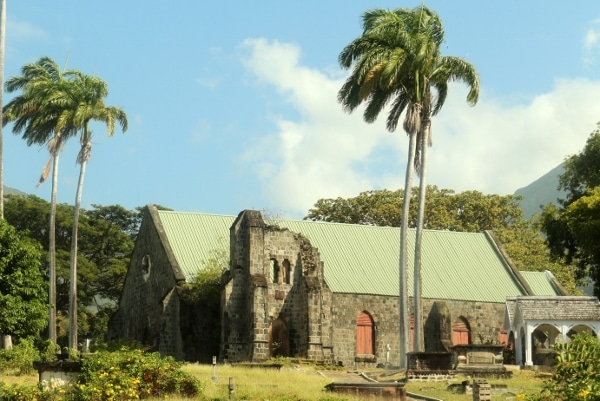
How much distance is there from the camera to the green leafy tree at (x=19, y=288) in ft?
119

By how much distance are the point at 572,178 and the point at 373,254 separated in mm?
12351

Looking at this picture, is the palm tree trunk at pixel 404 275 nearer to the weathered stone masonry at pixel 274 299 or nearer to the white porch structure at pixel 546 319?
the weathered stone masonry at pixel 274 299

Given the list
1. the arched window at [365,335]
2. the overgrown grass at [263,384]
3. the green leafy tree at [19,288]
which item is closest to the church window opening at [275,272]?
the arched window at [365,335]

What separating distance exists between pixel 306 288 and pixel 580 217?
510 inches

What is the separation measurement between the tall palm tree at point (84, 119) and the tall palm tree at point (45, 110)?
1.96 feet

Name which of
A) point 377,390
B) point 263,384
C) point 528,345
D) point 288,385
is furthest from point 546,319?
point 377,390

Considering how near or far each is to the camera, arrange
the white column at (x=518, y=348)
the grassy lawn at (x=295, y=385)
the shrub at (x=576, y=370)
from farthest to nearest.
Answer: the white column at (x=518, y=348) < the grassy lawn at (x=295, y=385) < the shrub at (x=576, y=370)

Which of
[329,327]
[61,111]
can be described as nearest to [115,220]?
[61,111]

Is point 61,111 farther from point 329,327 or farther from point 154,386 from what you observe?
point 154,386

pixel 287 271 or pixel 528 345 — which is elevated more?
pixel 287 271

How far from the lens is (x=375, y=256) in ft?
173

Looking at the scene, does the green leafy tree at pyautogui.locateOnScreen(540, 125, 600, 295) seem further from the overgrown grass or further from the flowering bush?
the flowering bush

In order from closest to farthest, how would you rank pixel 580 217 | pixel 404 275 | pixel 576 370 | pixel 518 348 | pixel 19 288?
pixel 576 370 → pixel 19 288 → pixel 518 348 → pixel 404 275 → pixel 580 217

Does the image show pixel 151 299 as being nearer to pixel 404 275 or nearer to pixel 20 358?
pixel 404 275
